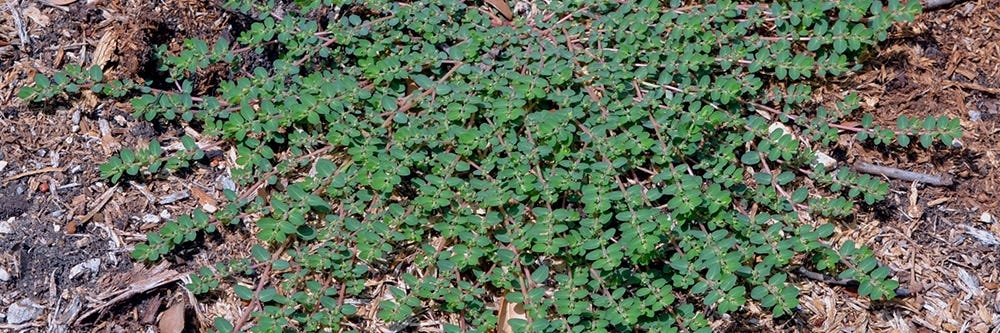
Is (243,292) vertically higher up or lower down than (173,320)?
higher up

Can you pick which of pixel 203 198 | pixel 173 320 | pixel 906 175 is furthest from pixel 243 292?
pixel 906 175

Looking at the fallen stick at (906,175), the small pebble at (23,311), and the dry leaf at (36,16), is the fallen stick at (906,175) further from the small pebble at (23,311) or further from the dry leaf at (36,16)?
the dry leaf at (36,16)

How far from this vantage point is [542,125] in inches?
141

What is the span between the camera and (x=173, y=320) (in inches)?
143

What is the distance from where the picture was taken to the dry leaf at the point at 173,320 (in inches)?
142

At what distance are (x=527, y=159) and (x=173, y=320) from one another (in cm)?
156

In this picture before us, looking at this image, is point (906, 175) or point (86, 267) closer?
point (86, 267)

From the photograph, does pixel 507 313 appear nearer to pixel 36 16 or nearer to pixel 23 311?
pixel 23 311

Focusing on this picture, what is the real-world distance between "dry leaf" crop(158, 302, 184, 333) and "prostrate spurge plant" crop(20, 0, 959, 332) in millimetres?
177

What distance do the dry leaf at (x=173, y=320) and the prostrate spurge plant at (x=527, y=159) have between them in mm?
177

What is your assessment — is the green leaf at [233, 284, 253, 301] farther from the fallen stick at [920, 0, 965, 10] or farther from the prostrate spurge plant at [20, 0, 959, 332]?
the fallen stick at [920, 0, 965, 10]

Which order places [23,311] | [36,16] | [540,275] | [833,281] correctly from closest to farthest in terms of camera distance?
[540,275] < [23,311] < [833,281] < [36,16]

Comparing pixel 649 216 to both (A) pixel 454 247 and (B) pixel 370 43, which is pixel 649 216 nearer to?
(A) pixel 454 247

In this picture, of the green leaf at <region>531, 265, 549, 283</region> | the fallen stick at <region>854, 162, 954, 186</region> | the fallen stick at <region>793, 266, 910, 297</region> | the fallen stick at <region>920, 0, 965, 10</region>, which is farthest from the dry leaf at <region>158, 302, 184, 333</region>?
the fallen stick at <region>920, 0, 965, 10</region>
